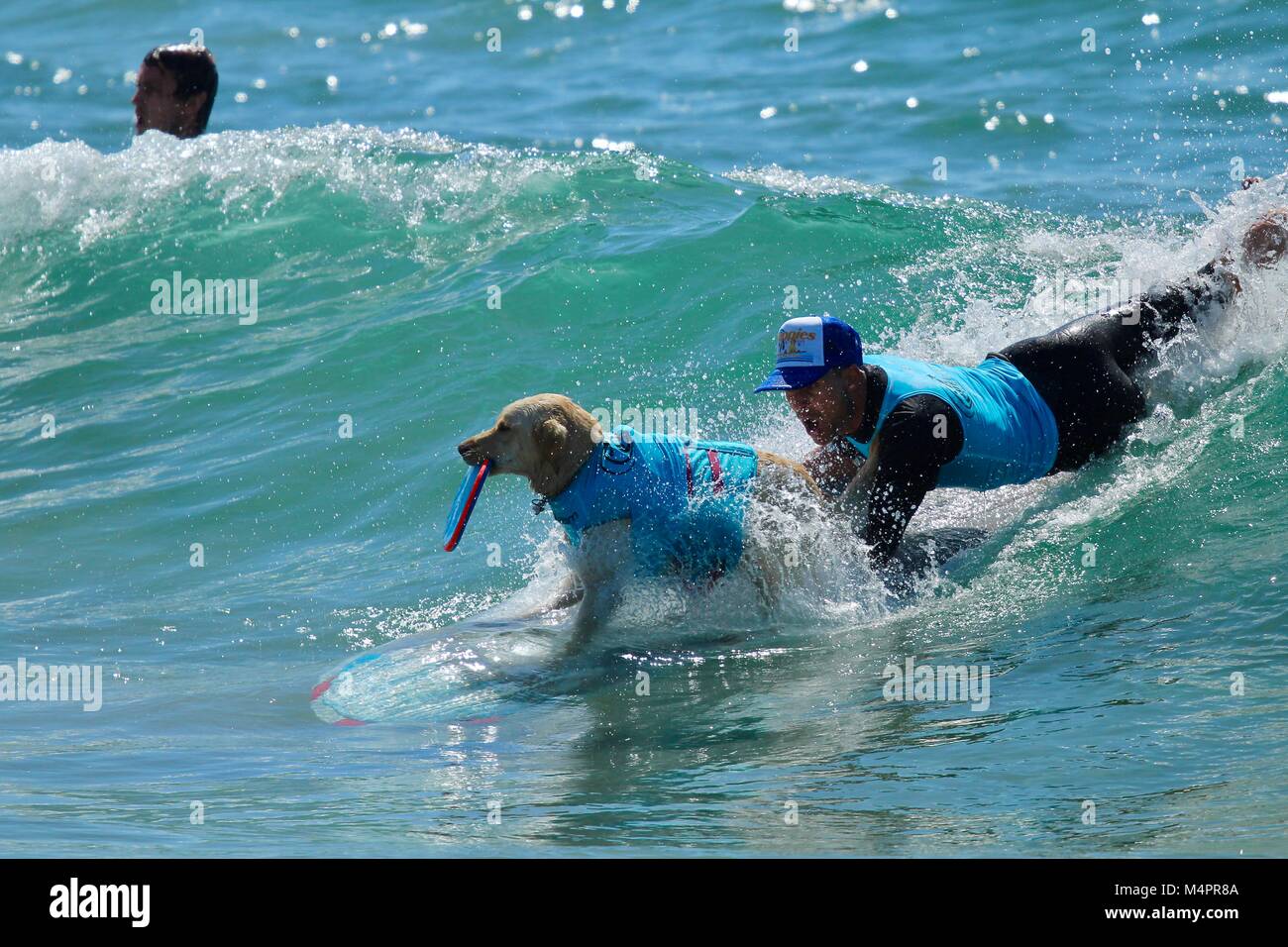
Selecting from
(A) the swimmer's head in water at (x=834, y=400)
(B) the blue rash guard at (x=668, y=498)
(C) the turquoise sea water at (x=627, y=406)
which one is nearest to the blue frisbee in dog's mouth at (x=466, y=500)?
(B) the blue rash guard at (x=668, y=498)

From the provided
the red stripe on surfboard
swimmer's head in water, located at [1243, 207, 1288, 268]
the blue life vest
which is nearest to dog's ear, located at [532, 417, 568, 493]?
the red stripe on surfboard

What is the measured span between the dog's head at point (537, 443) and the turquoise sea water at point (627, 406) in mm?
851

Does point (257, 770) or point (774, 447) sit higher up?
point (774, 447)

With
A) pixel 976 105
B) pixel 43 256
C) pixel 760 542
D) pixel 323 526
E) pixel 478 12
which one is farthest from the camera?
pixel 478 12

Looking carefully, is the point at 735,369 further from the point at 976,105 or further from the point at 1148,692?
the point at 976,105

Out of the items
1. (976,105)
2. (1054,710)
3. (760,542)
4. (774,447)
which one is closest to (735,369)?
(774,447)

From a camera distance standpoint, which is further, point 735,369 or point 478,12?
point 478,12

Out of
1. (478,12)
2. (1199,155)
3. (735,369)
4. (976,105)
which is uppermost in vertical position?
(478,12)

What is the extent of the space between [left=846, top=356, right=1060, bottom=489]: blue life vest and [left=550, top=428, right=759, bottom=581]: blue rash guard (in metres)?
0.96

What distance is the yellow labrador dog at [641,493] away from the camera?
6.65 metres

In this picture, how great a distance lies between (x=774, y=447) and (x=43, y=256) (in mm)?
8656

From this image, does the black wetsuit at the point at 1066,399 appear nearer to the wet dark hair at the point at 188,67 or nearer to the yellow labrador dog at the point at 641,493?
the yellow labrador dog at the point at 641,493

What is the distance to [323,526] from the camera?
9.98 meters

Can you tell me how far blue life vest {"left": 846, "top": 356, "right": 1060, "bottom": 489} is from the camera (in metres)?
7.65
